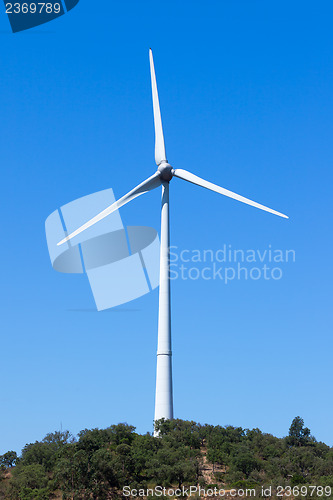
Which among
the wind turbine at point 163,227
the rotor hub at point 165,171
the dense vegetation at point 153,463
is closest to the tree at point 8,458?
the dense vegetation at point 153,463

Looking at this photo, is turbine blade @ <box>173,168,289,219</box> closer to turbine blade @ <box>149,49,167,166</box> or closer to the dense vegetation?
turbine blade @ <box>149,49,167,166</box>

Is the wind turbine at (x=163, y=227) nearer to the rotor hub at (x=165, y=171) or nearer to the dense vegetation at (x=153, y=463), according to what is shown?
the rotor hub at (x=165, y=171)

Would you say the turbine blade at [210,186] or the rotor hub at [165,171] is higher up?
the rotor hub at [165,171]

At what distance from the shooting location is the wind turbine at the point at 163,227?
79688 millimetres

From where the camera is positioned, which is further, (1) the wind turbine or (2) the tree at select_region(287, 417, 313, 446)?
(2) the tree at select_region(287, 417, 313, 446)

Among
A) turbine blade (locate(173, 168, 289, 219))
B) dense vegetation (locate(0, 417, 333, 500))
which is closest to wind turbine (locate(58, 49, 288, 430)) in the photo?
turbine blade (locate(173, 168, 289, 219))

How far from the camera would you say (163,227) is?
282ft

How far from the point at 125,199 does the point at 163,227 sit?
694cm

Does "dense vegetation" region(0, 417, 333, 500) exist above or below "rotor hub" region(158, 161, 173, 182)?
below

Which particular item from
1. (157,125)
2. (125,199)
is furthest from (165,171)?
(125,199)

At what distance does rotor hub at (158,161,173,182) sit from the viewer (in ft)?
285

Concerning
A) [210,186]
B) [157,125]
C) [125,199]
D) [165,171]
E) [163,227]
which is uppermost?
[157,125]

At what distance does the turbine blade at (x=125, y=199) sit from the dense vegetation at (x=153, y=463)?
2329 centimetres

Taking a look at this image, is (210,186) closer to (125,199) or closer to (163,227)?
(163,227)
